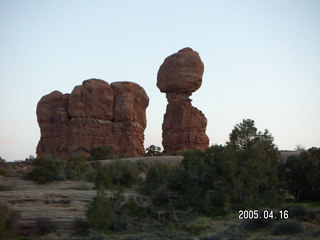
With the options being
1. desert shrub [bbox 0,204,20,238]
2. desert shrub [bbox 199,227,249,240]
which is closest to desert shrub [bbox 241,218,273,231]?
desert shrub [bbox 199,227,249,240]

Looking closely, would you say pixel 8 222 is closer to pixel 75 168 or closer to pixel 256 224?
pixel 256 224

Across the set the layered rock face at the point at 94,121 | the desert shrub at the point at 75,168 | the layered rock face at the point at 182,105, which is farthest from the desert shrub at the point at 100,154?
the desert shrub at the point at 75,168

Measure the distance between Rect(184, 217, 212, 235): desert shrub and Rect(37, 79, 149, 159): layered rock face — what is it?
112 ft

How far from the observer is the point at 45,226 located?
1727cm

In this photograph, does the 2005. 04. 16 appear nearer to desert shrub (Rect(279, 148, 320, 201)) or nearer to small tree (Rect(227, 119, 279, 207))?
small tree (Rect(227, 119, 279, 207))

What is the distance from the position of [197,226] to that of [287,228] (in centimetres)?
336

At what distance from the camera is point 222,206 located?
20609mm

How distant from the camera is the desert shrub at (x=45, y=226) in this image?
1722 centimetres

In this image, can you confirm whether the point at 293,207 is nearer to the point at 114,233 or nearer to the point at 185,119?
the point at 114,233

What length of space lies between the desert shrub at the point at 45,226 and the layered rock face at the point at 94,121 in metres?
34.5

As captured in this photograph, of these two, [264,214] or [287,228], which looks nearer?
[287,228]

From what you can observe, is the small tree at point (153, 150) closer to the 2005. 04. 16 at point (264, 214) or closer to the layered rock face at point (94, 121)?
the layered rock face at point (94, 121)

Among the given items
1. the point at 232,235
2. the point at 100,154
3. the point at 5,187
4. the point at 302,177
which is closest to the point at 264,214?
the point at 232,235

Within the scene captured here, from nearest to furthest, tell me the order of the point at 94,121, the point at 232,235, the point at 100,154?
1. the point at 232,235
2. the point at 100,154
3. the point at 94,121
